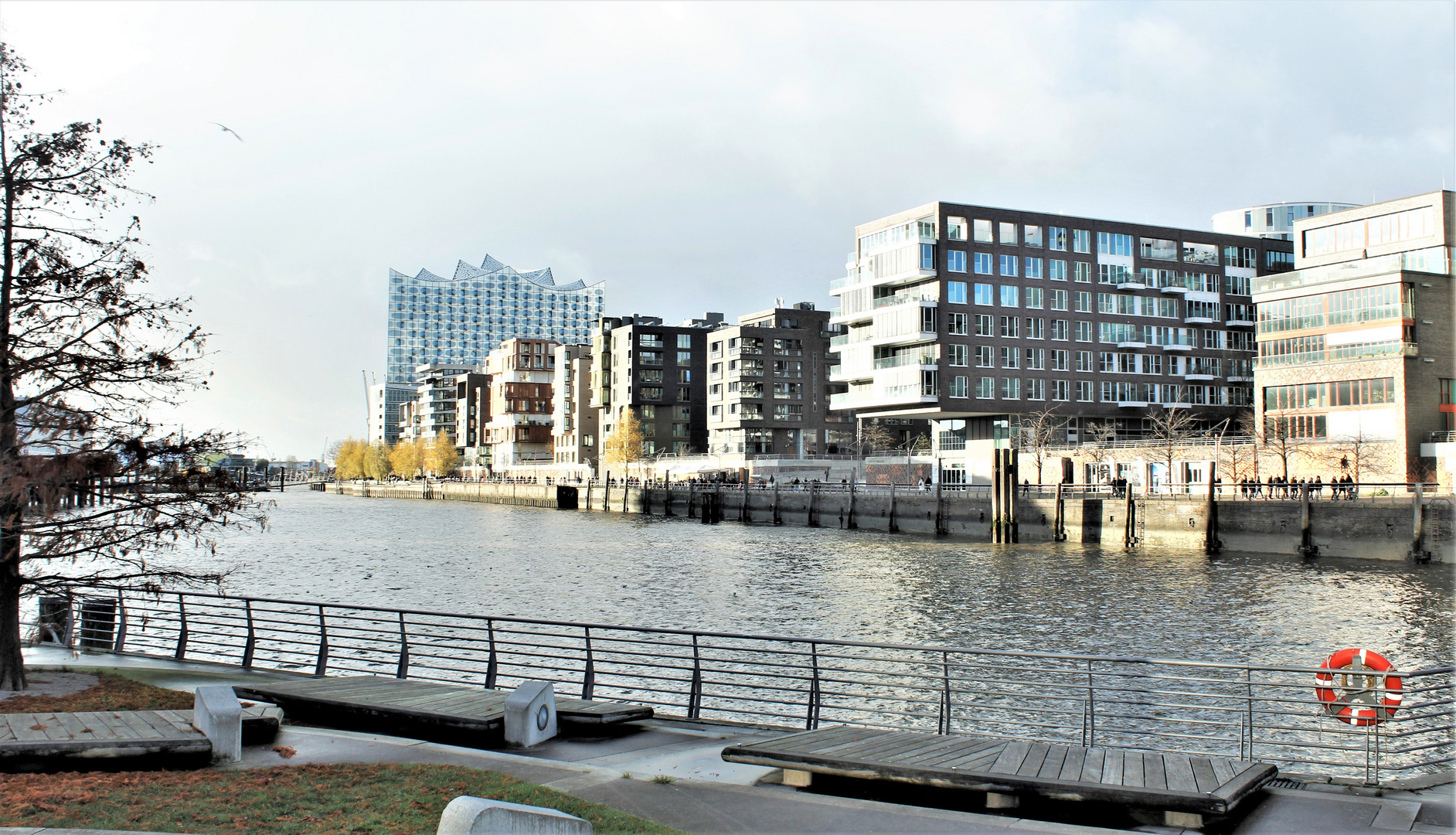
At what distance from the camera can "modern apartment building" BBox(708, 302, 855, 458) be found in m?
141

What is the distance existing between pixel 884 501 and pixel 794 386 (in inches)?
2256

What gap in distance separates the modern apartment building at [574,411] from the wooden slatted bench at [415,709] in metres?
163

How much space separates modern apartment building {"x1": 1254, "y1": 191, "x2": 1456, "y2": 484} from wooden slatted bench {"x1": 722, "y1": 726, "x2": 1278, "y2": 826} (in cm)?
6519

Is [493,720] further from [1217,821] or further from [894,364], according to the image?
[894,364]

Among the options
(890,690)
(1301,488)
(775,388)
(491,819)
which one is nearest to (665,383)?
(775,388)

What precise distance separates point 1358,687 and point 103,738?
18010 millimetres

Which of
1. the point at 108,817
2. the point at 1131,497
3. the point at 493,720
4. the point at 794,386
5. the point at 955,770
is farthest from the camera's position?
the point at 794,386

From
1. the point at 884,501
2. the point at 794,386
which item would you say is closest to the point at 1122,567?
the point at 884,501

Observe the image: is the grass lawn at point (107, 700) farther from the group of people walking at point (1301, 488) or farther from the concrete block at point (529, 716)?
the group of people walking at point (1301, 488)

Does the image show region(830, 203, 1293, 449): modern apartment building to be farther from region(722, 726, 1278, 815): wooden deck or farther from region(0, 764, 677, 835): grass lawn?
region(0, 764, 677, 835): grass lawn

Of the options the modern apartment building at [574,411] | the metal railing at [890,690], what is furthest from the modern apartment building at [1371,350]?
the modern apartment building at [574,411]

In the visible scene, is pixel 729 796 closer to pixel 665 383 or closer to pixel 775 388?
pixel 775 388

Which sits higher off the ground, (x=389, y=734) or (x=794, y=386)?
(x=794, y=386)

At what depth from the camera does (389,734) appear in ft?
44.8
